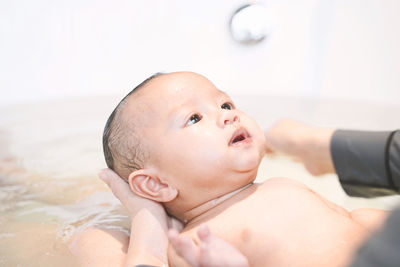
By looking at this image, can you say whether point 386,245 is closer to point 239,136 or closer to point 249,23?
point 239,136

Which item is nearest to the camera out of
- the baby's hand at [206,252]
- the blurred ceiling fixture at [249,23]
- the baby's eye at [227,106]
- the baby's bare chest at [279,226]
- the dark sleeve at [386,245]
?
the dark sleeve at [386,245]

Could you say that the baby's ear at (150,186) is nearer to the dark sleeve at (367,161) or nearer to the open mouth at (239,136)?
the open mouth at (239,136)

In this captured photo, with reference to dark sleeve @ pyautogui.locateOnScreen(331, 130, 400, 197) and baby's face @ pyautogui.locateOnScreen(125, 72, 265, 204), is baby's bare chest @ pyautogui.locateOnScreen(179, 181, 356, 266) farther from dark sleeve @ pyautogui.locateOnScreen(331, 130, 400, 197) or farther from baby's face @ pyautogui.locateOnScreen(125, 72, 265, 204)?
dark sleeve @ pyautogui.locateOnScreen(331, 130, 400, 197)

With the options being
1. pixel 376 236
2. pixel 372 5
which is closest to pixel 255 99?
pixel 372 5

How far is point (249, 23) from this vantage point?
64.4 inches

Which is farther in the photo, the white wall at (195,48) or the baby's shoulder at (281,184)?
the white wall at (195,48)

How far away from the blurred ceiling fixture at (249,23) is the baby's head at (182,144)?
2.79 feet

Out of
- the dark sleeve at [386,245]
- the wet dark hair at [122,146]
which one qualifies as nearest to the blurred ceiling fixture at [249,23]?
the wet dark hair at [122,146]

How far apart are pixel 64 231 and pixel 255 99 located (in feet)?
3.01

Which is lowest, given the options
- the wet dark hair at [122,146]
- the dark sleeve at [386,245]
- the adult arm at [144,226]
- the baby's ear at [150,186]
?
the adult arm at [144,226]

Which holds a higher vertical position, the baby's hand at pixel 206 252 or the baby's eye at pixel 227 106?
the baby's eye at pixel 227 106

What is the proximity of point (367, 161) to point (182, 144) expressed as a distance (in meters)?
0.38

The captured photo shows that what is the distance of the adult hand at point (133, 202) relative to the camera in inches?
32.1

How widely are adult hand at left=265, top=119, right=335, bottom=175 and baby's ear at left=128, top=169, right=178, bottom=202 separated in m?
0.35
